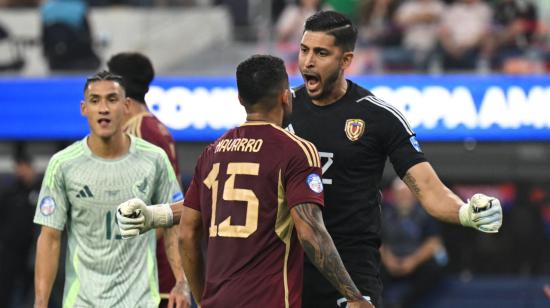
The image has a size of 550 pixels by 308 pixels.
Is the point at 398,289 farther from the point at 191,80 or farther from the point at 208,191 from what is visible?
the point at 208,191

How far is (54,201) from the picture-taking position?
651cm

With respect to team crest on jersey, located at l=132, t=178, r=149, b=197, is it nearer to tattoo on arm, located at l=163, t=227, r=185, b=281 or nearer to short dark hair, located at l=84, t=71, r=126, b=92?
tattoo on arm, located at l=163, t=227, r=185, b=281

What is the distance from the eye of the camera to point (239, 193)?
5273 mm

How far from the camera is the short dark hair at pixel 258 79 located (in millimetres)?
5344

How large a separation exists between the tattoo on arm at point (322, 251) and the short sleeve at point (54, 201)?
1.81m

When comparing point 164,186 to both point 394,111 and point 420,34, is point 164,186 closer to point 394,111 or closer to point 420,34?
point 394,111

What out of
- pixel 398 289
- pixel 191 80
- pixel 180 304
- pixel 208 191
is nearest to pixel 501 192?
pixel 398 289

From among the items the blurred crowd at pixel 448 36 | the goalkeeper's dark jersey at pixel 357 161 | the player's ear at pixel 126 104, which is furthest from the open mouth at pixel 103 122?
the blurred crowd at pixel 448 36

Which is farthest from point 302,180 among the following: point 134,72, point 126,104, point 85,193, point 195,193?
point 134,72

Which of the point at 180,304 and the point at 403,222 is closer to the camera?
the point at 180,304

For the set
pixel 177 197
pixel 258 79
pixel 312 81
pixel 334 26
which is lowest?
pixel 177 197

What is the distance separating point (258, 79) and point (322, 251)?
798mm

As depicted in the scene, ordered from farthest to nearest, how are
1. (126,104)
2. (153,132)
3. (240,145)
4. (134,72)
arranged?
(134,72), (153,132), (126,104), (240,145)

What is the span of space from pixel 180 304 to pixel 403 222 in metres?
7.36
